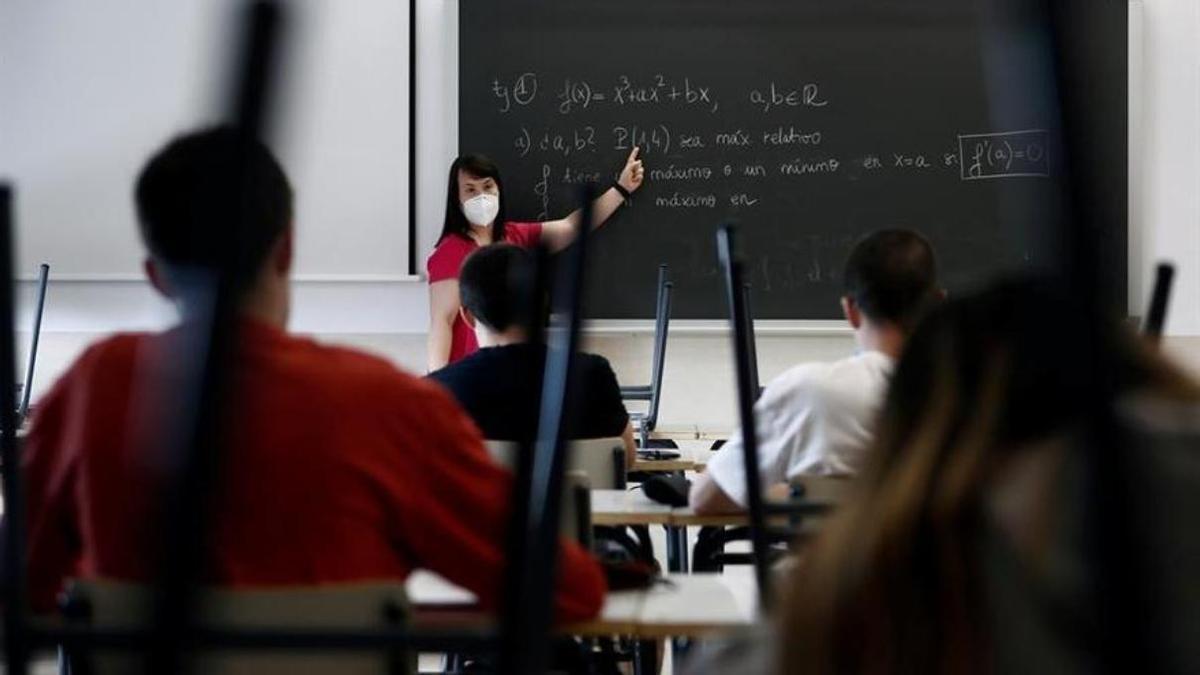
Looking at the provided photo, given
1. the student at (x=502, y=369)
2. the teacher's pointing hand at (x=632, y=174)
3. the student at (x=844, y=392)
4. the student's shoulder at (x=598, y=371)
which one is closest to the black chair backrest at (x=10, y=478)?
the student at (x=844, y=392)

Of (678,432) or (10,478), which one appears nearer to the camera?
(10,478)

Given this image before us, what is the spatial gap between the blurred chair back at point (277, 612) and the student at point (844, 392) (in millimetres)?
1028

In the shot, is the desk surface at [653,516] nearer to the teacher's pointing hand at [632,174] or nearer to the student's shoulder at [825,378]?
the student's shoulder at [825,378]

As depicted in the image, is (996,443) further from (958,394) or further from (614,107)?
(614,107)

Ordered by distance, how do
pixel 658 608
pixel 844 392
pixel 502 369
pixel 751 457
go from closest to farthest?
1. pixel 751 457
2. pixel 658 608
3. pixel 844 392
4. pixel 502 369

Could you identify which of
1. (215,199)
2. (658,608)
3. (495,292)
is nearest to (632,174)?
(495,292)

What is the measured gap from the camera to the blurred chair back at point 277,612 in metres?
1.33

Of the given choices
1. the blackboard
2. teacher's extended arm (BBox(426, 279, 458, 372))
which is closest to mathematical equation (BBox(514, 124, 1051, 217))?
the blackboard

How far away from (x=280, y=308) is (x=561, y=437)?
505 mm

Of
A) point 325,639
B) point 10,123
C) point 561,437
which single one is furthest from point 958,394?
point 10,123

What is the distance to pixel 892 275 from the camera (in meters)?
2.41

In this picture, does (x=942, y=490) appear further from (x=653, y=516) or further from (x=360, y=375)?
(x=653, y=516)

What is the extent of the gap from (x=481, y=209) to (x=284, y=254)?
3.63 m

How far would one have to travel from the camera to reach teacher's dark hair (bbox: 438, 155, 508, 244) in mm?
5129
